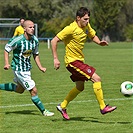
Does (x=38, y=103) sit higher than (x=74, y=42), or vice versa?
(x=74, y=42)

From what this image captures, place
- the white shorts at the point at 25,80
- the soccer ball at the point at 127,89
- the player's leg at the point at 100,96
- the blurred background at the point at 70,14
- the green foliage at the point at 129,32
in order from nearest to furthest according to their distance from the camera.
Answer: the player's leg at the point at 100,96 < the soccer ball at the point at 127,89 < the white shorts at the point at 25,80 < the blurred background at the point at 70,14 < the green foliage at the point at 129,32

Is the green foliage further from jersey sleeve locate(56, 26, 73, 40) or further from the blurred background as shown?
A: jersey sleeve locate(56, 26, 73, 40)

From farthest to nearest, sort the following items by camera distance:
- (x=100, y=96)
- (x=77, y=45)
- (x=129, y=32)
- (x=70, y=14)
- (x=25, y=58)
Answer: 1. (x=129, y=32)
2. (x=70, y=14)
3. (x=25, y=58)
4. (x=77, y=45)
5. (x=100, y=96)

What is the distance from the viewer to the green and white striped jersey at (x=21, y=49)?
884 centimetres

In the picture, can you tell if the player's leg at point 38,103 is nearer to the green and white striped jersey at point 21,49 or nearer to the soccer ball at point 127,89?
the green and white striped jersey at point 21,49

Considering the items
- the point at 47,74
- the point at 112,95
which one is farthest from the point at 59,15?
the point at 112,95

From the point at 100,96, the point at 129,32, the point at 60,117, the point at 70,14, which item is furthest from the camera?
the point at 129,32

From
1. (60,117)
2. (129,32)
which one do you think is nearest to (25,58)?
(60,117)

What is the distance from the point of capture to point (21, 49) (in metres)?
8.86

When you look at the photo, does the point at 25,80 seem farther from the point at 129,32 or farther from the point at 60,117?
the point at 129,32

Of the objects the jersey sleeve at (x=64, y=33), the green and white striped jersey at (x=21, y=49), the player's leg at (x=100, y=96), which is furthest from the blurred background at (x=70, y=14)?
the player's leg at (x=100, y=96)

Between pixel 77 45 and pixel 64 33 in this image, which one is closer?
pixel 64 33

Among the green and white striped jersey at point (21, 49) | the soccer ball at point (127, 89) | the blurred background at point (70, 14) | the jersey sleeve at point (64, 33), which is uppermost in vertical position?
the jersey sleeve at point (64, 33)

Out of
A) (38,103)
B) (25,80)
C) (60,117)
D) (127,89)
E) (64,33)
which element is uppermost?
(64,33)
